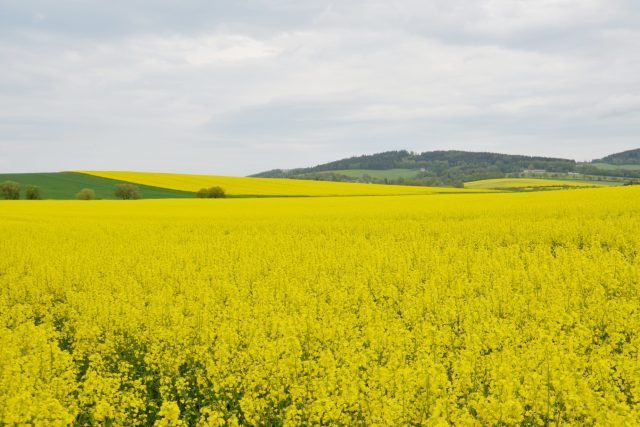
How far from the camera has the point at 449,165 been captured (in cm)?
18212

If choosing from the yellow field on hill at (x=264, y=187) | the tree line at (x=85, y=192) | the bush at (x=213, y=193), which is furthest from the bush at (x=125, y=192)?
the bush at (x=213, y=193)

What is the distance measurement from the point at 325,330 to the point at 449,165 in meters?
183

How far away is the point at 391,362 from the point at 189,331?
3.43 m

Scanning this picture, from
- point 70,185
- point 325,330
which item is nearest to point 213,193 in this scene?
point 70,185

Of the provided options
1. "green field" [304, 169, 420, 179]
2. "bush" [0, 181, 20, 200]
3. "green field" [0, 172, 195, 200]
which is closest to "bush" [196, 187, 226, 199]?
"green field" [0, 172, 195, 200]

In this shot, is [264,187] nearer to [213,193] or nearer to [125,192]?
[213,193]

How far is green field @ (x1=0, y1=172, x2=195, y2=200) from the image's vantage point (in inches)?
2451

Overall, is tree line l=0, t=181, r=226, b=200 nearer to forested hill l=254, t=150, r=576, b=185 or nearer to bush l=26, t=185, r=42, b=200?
bush l=26, t=185, r=42, b=200

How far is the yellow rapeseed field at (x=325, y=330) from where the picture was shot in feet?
16.0

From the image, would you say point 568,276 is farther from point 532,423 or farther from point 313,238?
point 313,238

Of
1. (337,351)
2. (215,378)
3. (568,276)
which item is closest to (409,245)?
(568,276)

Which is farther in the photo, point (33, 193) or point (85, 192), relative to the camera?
point (85, 192)

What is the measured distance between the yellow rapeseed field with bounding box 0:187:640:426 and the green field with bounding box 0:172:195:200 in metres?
47.3

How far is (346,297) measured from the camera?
9336 millimetres
